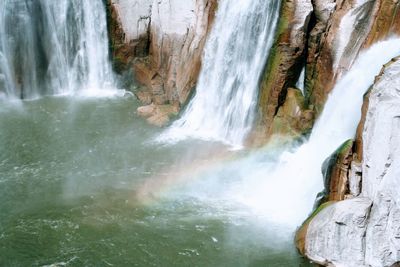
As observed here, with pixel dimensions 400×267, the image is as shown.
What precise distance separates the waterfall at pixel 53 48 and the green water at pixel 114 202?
7.08 ft

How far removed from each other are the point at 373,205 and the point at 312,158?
3.79 m

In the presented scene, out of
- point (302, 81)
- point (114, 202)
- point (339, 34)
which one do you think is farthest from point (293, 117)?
point (114, 202)

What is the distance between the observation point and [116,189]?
15414mm

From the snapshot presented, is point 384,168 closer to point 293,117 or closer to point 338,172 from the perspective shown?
point 338,172

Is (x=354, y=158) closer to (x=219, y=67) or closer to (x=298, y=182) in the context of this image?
(x=298, y=182)

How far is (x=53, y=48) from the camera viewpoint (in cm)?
2202

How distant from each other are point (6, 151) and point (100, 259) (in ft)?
21.9

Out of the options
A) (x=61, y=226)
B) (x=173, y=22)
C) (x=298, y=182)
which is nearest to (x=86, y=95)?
(x=173, y=22)

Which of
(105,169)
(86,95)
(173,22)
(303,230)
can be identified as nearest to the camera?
(303,230)

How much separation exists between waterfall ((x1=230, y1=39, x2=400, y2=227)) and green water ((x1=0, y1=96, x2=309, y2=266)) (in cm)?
66

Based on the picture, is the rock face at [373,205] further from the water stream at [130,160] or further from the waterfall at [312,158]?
the waterfall at [312,158]

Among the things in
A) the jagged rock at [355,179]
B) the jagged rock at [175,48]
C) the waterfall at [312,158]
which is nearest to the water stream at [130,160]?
the waterfall at [312,158]

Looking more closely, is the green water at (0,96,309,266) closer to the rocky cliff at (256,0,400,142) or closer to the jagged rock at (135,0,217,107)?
the jagged rock at (135,0,217,107)

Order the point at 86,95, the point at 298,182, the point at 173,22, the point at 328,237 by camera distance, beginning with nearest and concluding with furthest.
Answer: the point at 328,237, the point at 298,182, the point at 173,22, the point at 86,95
